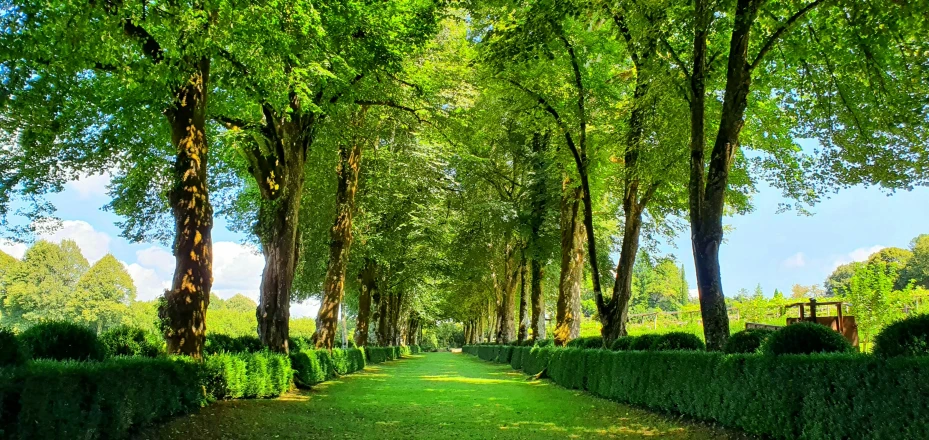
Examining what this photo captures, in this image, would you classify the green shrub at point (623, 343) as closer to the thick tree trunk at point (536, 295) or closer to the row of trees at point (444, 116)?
the row of trees at point (444, 116)

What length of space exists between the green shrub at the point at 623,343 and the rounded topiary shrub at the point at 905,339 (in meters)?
6.94

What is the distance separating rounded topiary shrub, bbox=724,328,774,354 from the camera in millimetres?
7574

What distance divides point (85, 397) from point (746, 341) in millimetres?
7799

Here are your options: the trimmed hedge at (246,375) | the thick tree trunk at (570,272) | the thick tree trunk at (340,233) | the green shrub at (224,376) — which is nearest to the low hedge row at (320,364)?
the trimmed hedge at (246,375)

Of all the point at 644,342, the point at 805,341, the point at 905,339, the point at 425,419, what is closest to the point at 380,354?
the point at 644,342

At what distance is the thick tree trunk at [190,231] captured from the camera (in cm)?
867

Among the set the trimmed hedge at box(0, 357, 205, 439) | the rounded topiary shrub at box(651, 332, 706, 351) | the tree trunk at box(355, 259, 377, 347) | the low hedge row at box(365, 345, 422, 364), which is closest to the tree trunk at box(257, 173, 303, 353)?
the trimmed hedge at box(0, 357, 205, 439)

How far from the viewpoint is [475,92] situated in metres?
17.9

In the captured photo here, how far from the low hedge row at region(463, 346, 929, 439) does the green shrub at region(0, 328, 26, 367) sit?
714 cm

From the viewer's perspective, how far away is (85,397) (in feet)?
16.5

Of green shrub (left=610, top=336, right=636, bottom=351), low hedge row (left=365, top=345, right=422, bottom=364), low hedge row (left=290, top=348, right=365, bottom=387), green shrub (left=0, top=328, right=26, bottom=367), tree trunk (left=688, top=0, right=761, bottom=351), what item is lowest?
low hedge row (left=365, top=345, right=422, bottom=364)

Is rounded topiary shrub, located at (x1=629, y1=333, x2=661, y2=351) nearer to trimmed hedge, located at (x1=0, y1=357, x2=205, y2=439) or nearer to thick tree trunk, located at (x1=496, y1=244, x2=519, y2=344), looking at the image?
trimmed hedge, located at (x1=0, y1=357, x2=205, y2=439)

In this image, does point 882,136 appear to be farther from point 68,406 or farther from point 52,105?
point 52,105

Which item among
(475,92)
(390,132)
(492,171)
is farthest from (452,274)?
(475,92)
